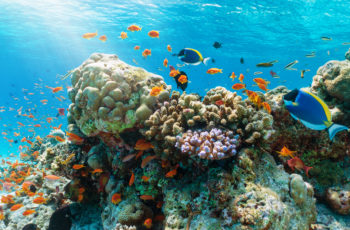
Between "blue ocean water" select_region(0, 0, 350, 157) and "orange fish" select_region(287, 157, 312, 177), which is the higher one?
"orange fish" select_region(287, 157, 312, 177)

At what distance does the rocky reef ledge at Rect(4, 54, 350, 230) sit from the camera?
3000mm

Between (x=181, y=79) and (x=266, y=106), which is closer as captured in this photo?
(x=266, y=106)

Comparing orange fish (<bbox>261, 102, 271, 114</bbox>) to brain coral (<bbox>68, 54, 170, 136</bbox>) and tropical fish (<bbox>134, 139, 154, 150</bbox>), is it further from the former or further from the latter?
tropical fish (<bbox>134, 139, 154, 150</bbox>)

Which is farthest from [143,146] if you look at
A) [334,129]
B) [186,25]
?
[186,25]

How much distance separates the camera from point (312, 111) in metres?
2.21

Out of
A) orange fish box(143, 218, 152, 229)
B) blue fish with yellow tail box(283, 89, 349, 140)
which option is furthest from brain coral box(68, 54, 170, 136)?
blue fish with yellow tail box(283, 89, 349, 140)

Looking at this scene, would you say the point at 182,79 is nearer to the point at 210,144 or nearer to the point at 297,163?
the point at 210,144

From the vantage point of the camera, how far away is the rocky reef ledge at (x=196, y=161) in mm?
3000

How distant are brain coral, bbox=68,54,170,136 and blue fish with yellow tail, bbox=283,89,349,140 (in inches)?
110

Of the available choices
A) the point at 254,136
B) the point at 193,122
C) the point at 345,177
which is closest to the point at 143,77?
the point at 193,122

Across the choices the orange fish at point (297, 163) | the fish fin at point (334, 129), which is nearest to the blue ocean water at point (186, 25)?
the orange fish at point (297, 163)

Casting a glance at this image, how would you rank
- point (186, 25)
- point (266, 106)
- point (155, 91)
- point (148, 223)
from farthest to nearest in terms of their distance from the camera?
point (186, 25) → point (155, 91) → point (266, 106) → point (148, 223)

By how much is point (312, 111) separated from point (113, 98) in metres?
3.59

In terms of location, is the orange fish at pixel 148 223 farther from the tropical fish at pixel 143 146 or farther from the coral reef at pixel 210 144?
the coral reef at pixel 210 144
